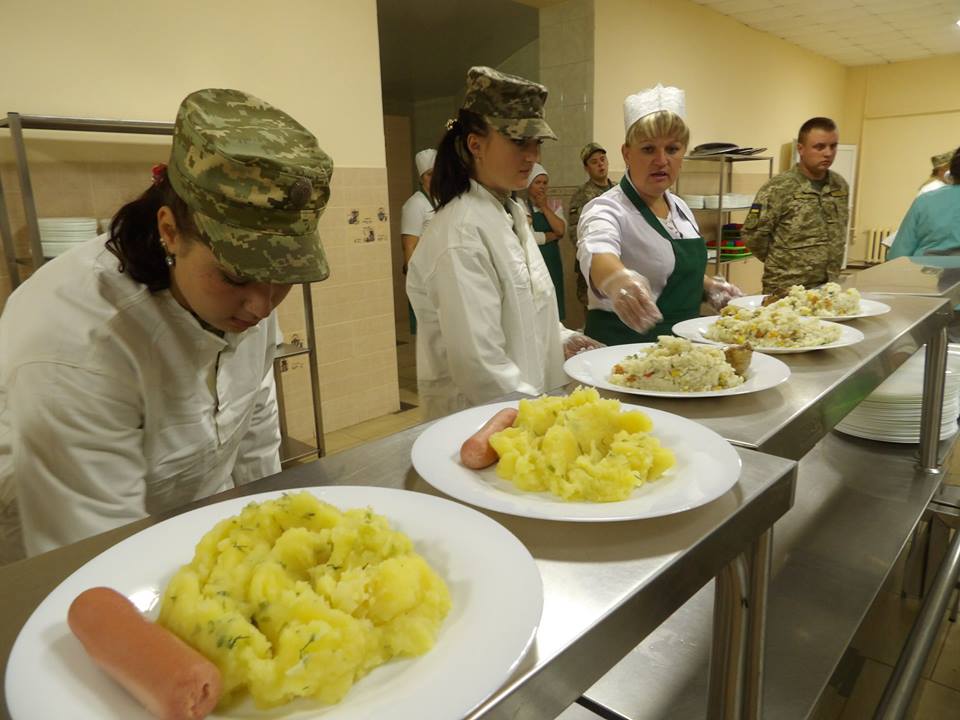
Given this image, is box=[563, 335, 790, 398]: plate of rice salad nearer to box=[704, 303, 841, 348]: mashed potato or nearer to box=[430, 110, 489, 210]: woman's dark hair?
box=[704, 303, 841, 348]: mashed potato

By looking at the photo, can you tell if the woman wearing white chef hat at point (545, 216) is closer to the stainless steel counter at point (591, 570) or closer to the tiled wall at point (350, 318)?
the tiled wall at point (350, 318)

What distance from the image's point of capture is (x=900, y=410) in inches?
80.0

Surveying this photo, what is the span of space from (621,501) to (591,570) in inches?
4.6

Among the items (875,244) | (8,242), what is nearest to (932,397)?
(8,242)

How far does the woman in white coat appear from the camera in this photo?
6.02ft

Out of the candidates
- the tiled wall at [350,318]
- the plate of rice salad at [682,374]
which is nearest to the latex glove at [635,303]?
the plate of rice salad at [682,374]

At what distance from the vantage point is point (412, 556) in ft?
1.97

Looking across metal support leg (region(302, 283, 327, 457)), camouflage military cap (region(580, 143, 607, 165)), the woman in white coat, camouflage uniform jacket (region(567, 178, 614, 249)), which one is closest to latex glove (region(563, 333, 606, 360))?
the woman in white coat

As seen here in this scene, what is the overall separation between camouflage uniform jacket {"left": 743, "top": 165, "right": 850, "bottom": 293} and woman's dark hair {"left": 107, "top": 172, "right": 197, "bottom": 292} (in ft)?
13.8

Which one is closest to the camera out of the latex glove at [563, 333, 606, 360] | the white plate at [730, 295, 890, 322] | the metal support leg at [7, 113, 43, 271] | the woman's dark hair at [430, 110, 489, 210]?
the white plate at [730, 295, 890, 322]

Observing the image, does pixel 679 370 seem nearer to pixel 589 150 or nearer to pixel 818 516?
pixel 818 516

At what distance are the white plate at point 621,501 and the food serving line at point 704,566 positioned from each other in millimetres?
28

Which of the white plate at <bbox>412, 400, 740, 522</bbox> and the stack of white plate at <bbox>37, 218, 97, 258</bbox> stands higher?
the stack of white plate at <bbox>37, 218, 97, 258</bbox>

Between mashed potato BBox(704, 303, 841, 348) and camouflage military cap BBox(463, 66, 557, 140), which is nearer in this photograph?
mashed potato BBox(704, 303, 841, 348)
